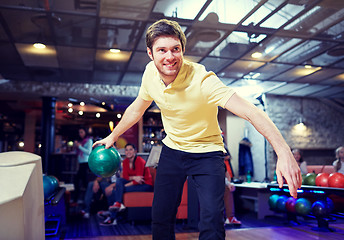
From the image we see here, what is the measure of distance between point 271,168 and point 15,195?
8.72 m

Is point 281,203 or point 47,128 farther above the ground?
point 47,128

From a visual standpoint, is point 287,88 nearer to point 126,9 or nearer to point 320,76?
point 320,76

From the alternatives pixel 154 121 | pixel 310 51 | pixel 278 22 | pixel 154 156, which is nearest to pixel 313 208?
pixel 154 156

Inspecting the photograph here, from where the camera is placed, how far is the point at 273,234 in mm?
4184

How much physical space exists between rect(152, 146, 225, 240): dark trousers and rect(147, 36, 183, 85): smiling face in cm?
44

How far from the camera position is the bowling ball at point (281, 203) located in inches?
199

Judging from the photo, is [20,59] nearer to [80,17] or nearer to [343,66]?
[80,17]

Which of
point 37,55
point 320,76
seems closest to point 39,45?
point 37,55

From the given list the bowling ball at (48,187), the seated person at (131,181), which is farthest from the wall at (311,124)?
the bowling ball at (48,187)

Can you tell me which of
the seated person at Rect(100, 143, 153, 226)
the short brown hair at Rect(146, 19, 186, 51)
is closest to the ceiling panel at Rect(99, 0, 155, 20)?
the seated person at Rect(100, 143, 153, 226)

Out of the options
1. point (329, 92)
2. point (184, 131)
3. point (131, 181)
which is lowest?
point (131, 181)

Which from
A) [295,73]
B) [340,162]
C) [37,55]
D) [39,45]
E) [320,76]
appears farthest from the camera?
[320,76]

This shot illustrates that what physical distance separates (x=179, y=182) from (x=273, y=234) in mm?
3032

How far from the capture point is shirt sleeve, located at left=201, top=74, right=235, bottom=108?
151cm
